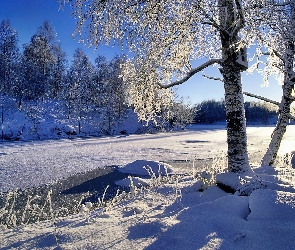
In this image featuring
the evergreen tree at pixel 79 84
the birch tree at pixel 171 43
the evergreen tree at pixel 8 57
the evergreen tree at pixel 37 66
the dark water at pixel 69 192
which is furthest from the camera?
the evergreen tree at pixel 79 84

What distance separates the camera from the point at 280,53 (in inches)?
263

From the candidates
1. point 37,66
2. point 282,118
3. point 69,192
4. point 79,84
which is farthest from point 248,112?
point 69,192

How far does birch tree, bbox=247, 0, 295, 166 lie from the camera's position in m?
5.02

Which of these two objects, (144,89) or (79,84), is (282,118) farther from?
(79,84)

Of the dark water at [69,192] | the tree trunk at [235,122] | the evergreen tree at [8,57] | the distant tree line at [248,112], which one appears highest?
the evergreen tree at [8,57]

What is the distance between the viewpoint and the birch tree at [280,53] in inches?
198

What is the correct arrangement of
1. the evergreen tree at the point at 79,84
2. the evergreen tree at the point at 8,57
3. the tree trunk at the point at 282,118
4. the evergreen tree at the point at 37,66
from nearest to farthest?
the tree trunk at the point at 282,118
the evergreen tree at the point at 8,57
the evergreen tree at the point at 37,66
the evergreen tree at the point at 79,84

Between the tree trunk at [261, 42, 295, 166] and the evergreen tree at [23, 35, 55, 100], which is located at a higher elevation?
the evergreen tree at [23, 35, 55, 100]

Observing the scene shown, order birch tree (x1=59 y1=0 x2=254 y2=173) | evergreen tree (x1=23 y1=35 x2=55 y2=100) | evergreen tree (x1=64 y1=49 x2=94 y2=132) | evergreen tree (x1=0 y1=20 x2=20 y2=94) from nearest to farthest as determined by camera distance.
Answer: birch tree (x1=59 y1=0 x2=254 y2=173) → evergreen tree (x1=0 y1=20 x2=20 y2=94) → evergreen tree (x1=23 y1=35 x2=55 y2=100) → evergreen tree (x1=64 y1=49 x2=94 y2=132)

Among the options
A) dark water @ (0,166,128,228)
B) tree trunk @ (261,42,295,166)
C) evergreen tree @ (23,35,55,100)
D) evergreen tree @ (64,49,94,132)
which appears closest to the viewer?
dark water @ (0,166,128,228)

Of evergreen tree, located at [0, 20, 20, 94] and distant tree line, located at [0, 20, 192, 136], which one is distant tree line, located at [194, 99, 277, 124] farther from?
evergreen tree, located at [0, 20, 20, 94]

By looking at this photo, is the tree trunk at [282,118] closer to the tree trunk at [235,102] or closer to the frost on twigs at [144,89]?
the tree trunk at [235,102]

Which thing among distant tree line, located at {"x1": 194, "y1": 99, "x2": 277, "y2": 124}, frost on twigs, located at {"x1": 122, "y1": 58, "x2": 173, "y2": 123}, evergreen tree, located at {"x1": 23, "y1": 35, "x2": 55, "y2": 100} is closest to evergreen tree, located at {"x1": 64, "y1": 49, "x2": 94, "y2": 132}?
evergreen tree, located at {"x1": 23, "y1": 35, "x2": 55, "y2": 100}

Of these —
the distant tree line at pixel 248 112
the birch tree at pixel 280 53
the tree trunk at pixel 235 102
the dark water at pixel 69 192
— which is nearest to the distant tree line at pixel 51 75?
→ the dark water at pixel 69 192
